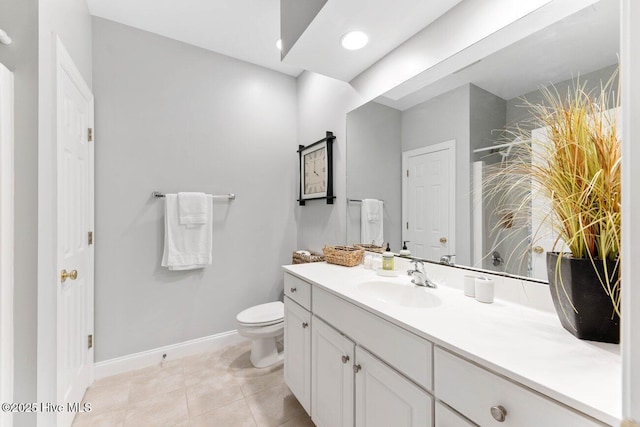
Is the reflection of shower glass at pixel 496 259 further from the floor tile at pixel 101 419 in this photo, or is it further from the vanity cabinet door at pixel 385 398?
the floor tile at pixel 101 419

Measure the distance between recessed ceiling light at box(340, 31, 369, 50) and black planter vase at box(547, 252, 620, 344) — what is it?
144 cm

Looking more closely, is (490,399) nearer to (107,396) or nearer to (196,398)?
(196,398)

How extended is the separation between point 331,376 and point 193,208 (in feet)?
5.56

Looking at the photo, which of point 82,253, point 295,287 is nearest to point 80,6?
point 82,253

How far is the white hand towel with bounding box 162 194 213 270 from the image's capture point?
219 centimetres

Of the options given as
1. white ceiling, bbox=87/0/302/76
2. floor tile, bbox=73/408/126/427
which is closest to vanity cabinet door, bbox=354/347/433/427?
floor tile, bbox=73/408/126/427

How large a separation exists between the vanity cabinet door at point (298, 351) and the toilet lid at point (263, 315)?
1.17ft

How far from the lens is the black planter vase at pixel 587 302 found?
73 centimetres

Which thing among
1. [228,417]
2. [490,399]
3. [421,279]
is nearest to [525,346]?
[490,399]

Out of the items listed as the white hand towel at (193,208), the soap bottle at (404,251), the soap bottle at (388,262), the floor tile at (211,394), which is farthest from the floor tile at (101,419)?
the soap bottle at (404,251)

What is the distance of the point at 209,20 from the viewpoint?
A: 2.07m

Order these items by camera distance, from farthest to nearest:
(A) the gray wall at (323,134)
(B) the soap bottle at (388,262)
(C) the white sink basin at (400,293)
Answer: (A) the gray wall at (323,134) → (B) the soap bottle at (388,262) → (C) the white sink basin at (400,293)

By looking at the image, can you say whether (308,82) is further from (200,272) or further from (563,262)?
(563,262)

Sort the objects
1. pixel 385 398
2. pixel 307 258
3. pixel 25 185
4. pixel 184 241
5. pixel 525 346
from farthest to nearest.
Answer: pixel 307 258 < pixel 184 241 < pixel 25 185 < pixel 385 398 < pixel 525 346
